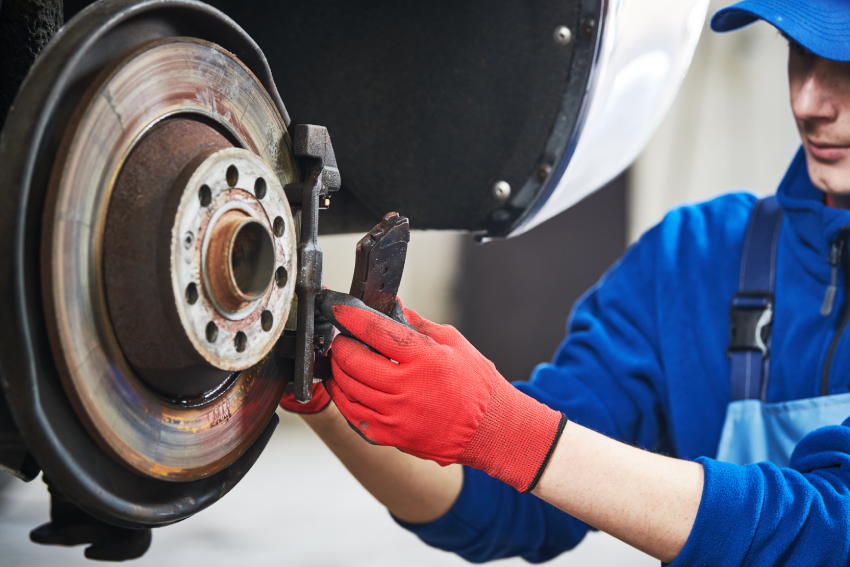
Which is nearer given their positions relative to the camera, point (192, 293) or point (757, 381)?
point (192, 293)

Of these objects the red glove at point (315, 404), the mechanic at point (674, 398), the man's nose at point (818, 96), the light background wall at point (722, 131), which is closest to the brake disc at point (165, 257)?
the mechanic at point (674, 398)

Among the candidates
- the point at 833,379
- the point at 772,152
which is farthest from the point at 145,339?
the point at 772,152

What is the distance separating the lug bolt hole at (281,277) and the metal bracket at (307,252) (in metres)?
0.03

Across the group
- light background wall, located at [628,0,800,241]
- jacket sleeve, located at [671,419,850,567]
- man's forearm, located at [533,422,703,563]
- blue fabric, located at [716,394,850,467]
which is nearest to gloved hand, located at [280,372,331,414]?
man's forearm, located at [533,422,703,563]

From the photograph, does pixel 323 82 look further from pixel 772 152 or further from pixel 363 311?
pixel 772 152

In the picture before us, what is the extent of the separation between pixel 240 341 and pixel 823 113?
71 cm

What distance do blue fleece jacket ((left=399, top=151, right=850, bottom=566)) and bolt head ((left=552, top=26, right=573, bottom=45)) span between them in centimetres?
41

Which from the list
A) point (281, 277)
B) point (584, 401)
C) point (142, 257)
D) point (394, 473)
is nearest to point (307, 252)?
point (281, 277)

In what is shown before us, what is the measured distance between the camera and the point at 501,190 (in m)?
0.81

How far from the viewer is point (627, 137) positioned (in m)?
0.79

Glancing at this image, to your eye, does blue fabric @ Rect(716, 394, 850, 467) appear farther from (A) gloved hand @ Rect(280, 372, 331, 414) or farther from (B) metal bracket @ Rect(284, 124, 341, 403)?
(B) metal bracket @ Rect(284, 124, 341, 403)

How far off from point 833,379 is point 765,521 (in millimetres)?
307

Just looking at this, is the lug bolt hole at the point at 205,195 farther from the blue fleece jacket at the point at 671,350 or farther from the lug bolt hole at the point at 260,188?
the blue fleece jacket at the point at 671,350

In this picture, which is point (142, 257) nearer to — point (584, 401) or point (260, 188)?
point (260, 188)
